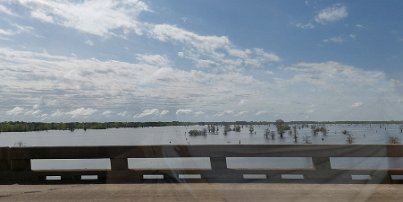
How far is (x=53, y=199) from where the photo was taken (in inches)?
343

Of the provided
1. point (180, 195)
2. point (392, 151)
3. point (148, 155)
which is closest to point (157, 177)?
point (148, 155)

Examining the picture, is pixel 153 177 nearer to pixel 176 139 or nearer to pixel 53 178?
pixel 53 178

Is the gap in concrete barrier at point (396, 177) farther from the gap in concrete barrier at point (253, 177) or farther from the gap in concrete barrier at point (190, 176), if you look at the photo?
the gap in concrete barrier at point (190, 176)

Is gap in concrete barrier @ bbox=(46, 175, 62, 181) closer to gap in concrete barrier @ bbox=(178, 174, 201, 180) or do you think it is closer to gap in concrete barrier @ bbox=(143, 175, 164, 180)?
gap in concrete barrier @ bbox=(143, 175, 164, 180)

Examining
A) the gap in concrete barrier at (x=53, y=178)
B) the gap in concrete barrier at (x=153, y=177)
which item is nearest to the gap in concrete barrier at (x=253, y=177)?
the gap in concrete barrier at (x=153, y=177)

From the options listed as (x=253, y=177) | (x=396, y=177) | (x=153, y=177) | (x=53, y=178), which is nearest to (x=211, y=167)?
(x=253, y=177)

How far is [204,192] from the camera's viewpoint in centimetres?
918

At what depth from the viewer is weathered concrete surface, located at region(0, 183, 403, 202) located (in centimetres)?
852

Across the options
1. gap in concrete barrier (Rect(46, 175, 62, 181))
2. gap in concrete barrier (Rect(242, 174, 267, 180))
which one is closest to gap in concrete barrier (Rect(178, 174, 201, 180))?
gap in concrete barrier (Rect(242, 174, 267, 180))

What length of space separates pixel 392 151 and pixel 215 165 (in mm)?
3740

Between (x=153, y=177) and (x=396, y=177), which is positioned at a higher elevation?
(x=153, y=177)

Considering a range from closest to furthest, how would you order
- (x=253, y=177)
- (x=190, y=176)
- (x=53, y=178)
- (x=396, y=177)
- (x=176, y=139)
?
(x=396, y=177), (x=190, y=176), (x=253, y=177), (x=53, y=178), (x=176, y=139)

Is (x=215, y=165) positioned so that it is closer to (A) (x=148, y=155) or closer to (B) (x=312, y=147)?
(A) (x=148, y=155)

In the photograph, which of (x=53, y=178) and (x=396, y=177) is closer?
(x=396, y=177)
